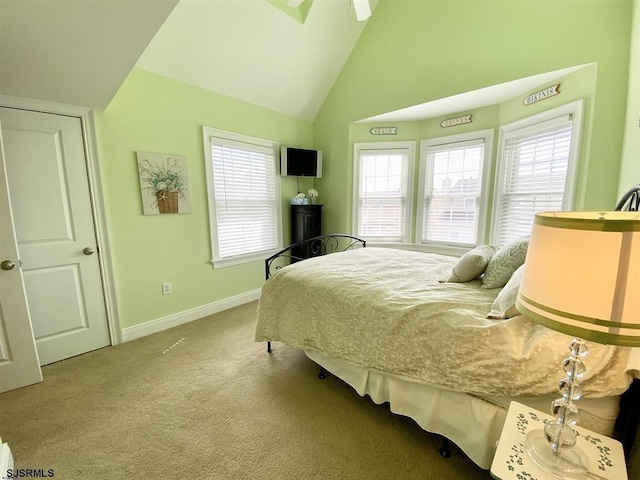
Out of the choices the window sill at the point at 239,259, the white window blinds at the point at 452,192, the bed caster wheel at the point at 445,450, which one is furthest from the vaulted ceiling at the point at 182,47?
the bed caster wheel at the point at 445,450

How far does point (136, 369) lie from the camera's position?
2.14 metres

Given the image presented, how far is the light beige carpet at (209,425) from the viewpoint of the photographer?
133 centimetres

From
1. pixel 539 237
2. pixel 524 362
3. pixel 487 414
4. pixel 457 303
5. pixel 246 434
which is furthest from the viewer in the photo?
pixel 246 434

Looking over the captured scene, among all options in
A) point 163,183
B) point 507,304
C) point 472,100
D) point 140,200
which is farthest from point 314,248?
point 507,304

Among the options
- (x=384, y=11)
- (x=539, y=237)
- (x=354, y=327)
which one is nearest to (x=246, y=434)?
(x=354, y=327)

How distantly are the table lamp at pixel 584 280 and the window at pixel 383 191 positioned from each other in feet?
10.4

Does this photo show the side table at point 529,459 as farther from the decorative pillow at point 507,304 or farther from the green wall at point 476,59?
the green wall at point 476,59

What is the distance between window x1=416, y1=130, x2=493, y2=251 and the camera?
10.8 ft

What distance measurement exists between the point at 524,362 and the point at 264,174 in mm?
3368

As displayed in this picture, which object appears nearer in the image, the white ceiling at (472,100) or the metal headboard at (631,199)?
the metal headboard at (631,199)

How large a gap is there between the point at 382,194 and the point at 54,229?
12.1 ft

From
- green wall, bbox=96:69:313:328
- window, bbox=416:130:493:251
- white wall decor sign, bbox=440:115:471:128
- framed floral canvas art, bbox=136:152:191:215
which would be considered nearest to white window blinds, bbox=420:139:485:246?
window, bbox=416:130:493:251

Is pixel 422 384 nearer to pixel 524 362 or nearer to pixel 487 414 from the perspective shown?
pixel 487 414

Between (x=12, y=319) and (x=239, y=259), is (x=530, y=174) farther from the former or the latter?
(x=12, y=319)
